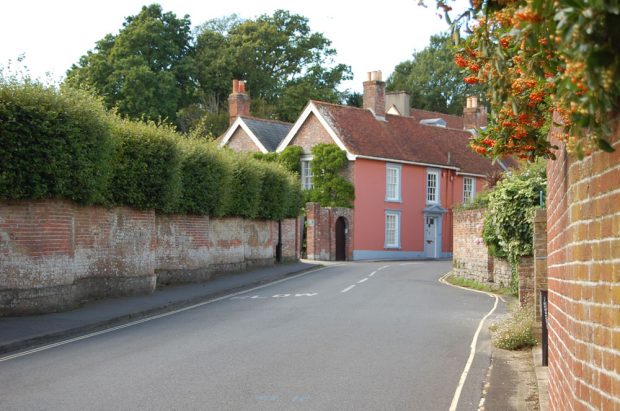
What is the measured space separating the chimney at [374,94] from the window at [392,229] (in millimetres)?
7134

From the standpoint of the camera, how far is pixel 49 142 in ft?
57.5

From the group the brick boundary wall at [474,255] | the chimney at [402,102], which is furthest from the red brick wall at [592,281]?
the chimney at [402,102]

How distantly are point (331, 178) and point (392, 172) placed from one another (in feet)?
16.3

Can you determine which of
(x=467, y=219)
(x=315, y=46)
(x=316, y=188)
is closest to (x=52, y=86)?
(x=467, y=219)

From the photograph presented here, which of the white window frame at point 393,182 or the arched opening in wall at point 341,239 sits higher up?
the white window frame at point 393,182

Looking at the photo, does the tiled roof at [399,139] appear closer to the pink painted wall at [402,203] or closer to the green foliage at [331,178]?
the pink painted wall at [402,203]

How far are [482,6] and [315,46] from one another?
223 feet

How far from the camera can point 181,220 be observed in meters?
26.8

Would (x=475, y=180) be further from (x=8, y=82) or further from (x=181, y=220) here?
(x=8, y=82)

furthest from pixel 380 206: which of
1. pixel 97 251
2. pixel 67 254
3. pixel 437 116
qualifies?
pixel 67 254

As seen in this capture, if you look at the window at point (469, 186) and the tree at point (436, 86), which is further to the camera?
the tree at point (436, 86)

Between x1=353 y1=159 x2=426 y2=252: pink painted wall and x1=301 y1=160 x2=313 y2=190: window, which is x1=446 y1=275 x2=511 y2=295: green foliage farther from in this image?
x1=301 y1=160 x2=313 y2=190: window

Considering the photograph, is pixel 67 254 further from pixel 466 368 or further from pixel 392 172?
pixel 392 172

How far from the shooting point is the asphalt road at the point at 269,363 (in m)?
9.15
